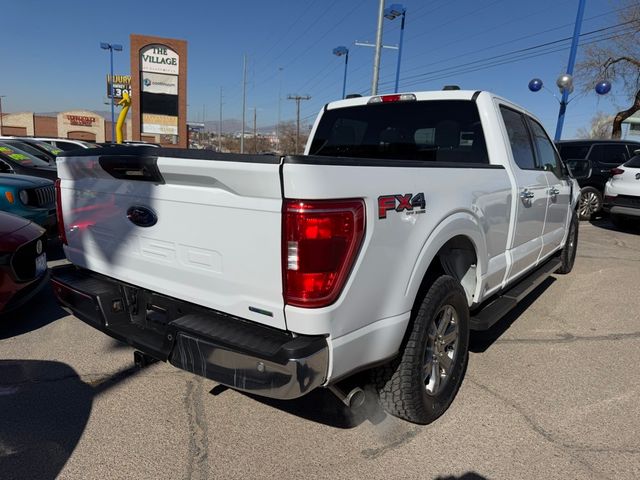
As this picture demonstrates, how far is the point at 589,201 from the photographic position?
1138cm

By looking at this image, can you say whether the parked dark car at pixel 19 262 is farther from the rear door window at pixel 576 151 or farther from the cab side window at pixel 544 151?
the rear door window at pixel 576 151

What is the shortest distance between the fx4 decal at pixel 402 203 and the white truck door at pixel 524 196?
62.1 inches

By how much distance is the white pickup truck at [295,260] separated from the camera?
6.48 ft

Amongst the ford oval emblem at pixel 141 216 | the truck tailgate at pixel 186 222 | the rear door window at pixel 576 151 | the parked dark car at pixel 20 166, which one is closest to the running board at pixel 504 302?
the truck tailgate at pixel 186 222

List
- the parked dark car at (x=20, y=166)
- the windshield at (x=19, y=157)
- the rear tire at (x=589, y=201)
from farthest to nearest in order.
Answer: the rear tire at (x=589, y=201)
the windshield at (x=19, y=157)
the parked dark car at (x=20, y=166)

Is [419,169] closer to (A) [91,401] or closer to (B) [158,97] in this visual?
(A) [91,401]

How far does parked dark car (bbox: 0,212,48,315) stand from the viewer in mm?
3764

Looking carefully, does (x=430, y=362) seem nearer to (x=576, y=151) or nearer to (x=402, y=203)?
(x=402, y=203)

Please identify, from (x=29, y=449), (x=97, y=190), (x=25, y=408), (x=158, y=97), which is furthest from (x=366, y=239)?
(x=158, y=97)

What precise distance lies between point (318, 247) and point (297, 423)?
4.60 ft

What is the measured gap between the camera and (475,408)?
9.98 feet

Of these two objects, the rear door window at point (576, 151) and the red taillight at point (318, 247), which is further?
the rear door window at point (576, 151)

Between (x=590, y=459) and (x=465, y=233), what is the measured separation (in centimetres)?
141

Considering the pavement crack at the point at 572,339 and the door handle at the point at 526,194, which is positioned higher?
the door handle at the point at 526,194
